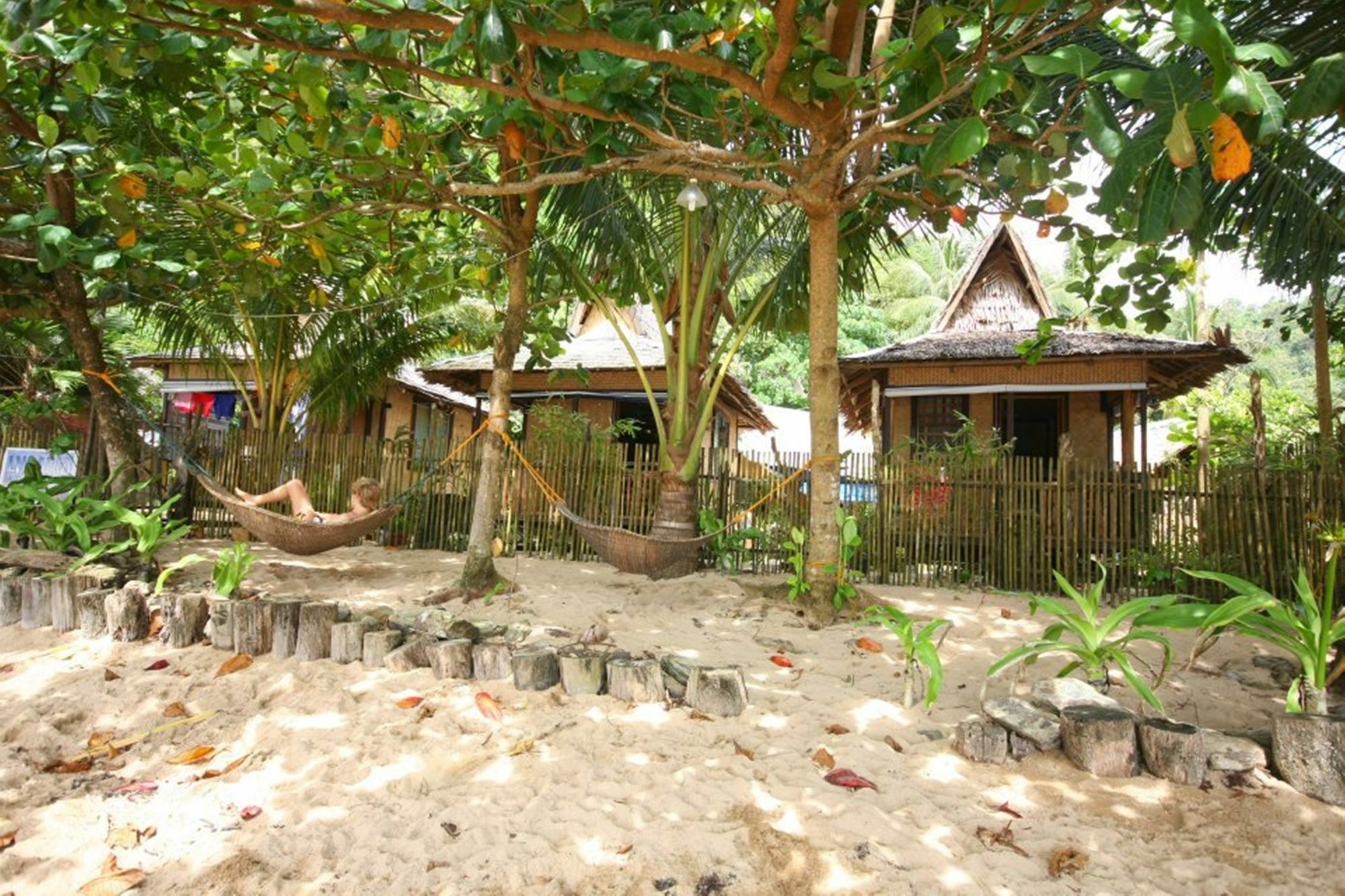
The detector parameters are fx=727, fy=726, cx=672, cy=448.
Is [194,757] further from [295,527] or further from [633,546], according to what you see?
[633,546]

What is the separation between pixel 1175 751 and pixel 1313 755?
0.38m

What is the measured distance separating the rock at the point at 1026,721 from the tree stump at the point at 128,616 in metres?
4.09

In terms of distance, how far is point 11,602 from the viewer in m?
4.20

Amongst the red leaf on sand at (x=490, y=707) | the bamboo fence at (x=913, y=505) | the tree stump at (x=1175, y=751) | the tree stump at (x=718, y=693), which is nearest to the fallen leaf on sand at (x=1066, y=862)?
the tree stump at (x=1175, y=751)

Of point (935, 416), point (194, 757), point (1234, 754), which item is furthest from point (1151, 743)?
point (935, 416)

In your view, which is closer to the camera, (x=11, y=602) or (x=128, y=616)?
(x=128, y=616)

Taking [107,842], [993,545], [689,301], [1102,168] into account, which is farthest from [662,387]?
[107,842]

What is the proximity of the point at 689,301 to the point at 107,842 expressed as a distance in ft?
17.6

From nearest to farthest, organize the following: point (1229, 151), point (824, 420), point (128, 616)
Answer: point (1229, 151), point (128, 616), point (824, 420)

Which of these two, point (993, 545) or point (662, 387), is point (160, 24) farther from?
point (662, 387)

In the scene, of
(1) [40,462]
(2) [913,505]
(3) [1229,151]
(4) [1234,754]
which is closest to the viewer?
(3) [1229,151]

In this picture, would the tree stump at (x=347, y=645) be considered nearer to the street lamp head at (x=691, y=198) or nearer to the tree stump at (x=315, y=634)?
the tree stump at (x=315, y=634)

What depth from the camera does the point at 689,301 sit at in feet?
21.5

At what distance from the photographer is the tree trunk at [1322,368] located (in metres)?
6.55
